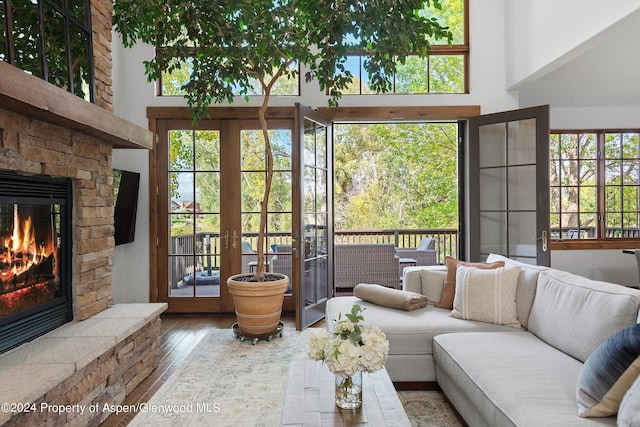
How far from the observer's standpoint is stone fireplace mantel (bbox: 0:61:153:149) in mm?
1704

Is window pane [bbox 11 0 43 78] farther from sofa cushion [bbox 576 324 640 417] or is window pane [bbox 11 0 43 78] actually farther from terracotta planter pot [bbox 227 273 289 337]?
sofa cushion [bbox 576 324 640 417]

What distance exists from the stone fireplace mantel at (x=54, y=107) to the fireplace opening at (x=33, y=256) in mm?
378

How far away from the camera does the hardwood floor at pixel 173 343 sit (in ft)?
8.89

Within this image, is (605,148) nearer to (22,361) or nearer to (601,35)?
(601,35)

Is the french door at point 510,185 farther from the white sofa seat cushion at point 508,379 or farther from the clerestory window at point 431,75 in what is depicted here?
the white sofa seat cushion at point 508,379

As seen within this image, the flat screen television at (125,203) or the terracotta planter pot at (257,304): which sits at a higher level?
the flat screen television at (125,203)

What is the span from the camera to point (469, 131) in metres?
4.75

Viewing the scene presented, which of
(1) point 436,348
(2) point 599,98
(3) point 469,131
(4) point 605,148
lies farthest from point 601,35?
(4) point 605,148

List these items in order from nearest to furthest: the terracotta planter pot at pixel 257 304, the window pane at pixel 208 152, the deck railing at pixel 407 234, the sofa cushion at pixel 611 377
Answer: the sofa cushion at pixel 611 377, the terracotta planter pot at pixel 257 304, the window pane at pixel 208 152, the deck railing at pixel 407 234

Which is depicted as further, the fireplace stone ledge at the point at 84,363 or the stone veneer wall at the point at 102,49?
the stone veneer wall at the point at 102,49

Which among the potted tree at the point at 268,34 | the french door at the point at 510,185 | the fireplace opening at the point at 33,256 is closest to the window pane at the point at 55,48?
the fireplace opening at the point at 33,256

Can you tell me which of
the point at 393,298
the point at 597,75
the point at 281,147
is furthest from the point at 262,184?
the point at 597,75

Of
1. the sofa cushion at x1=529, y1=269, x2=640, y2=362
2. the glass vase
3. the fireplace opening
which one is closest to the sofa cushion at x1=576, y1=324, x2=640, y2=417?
the sofa cushion at x1=529, y1=269, x2=640, y2=362

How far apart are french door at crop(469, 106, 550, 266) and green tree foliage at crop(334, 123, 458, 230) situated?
5847mm
